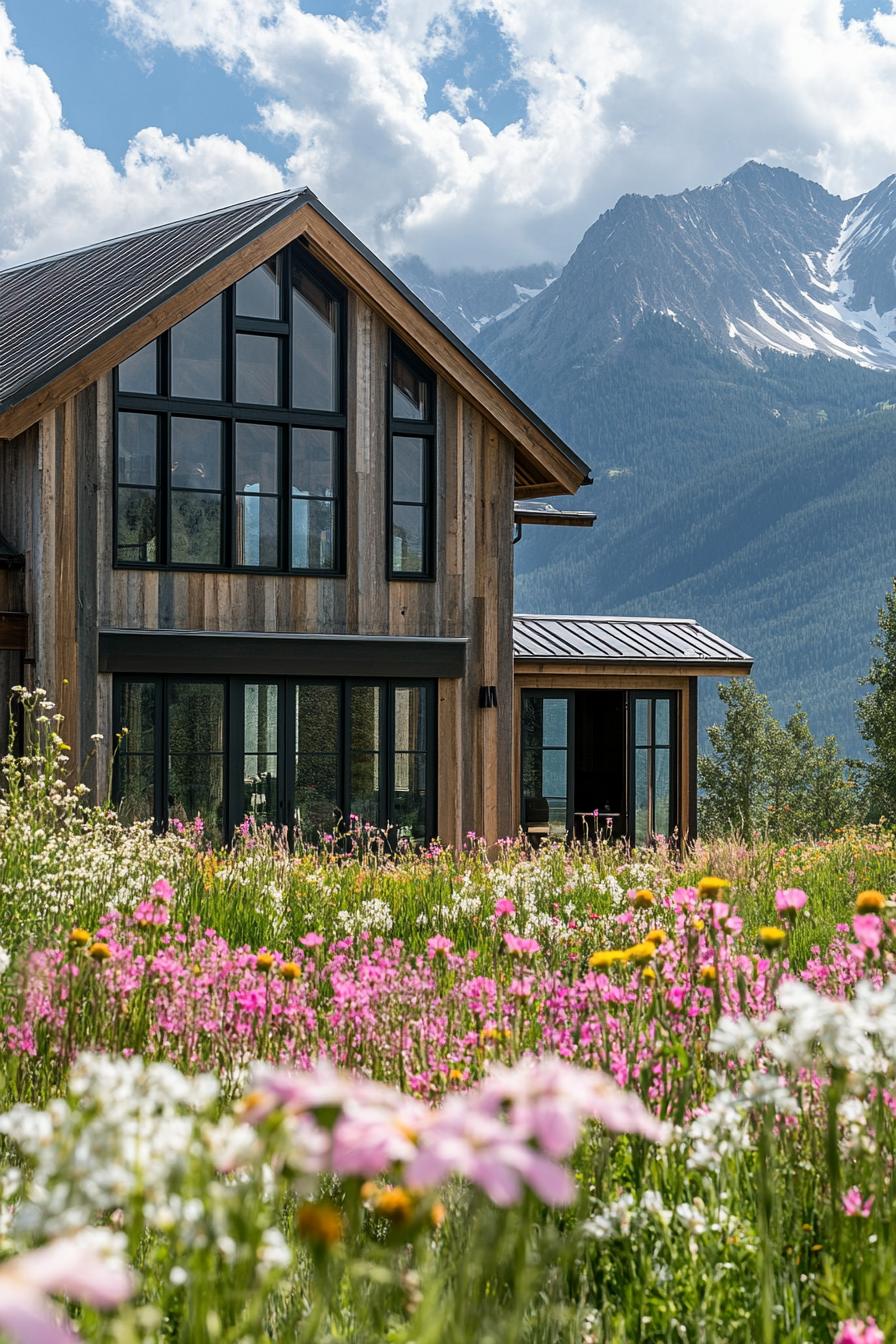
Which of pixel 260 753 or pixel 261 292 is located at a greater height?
pixel 261 292

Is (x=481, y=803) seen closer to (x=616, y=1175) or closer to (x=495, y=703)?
(x=495, y=703)

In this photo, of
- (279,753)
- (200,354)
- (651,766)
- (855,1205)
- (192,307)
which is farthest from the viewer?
(651,766)

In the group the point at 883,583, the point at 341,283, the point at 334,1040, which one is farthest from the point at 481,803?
the point at 883,583

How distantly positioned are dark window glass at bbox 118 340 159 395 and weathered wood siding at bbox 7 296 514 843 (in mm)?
266

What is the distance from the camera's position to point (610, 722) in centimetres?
2298

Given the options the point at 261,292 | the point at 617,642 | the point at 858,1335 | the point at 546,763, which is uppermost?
the point at 261,292

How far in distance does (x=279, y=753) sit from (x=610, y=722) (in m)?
7.86

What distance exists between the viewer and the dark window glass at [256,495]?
642 inches

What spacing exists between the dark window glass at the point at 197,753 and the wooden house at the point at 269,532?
0.02 metres

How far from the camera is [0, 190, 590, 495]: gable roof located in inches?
589

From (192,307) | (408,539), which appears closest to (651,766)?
(408,539)

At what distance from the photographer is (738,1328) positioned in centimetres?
357

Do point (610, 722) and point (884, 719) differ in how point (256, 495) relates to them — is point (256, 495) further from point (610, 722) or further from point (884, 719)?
point (884, 719)

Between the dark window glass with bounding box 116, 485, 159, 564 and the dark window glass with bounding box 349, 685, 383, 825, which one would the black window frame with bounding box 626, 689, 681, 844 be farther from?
the dark window glass with bounding box 116, 485, 159, 564
